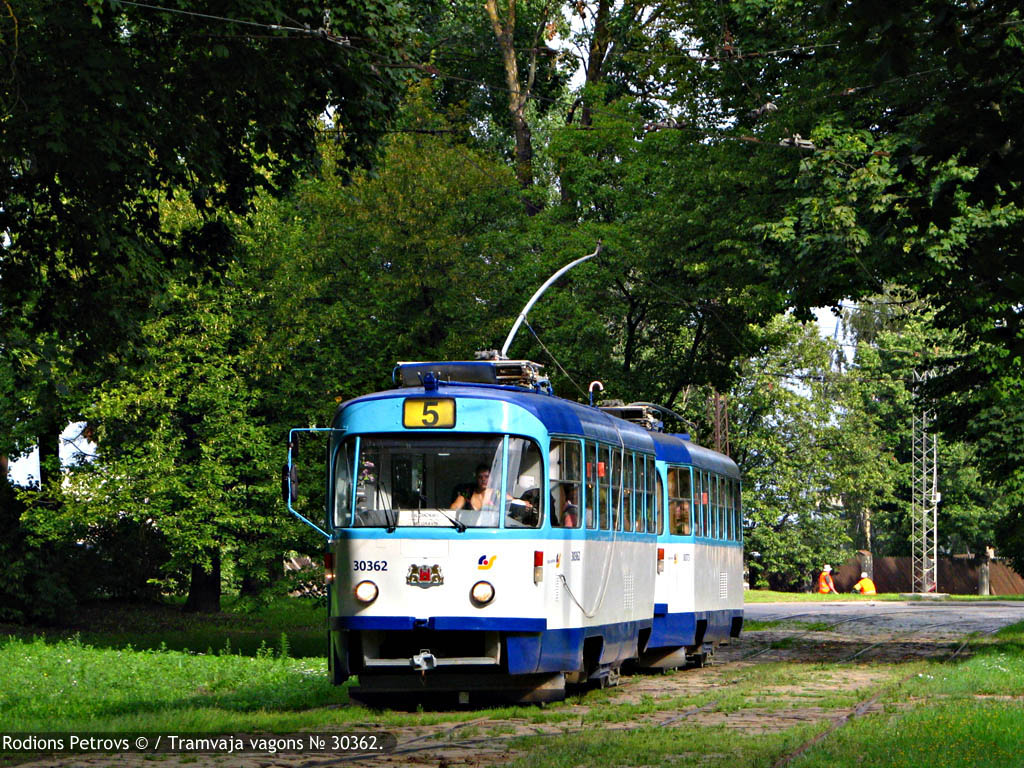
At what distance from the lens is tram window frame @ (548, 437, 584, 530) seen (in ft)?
53.8

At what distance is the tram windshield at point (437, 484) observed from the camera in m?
15.9

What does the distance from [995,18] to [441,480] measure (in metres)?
8.41

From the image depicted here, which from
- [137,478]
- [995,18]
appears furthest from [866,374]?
[995,18]

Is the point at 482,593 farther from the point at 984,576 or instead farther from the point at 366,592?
the point at 984,576

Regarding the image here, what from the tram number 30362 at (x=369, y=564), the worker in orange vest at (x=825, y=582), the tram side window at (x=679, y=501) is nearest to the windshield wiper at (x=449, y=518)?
the tram number 30362 at (x=369, y=564)

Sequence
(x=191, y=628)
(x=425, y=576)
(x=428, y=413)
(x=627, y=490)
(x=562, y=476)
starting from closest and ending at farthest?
(x=425, y=576)
(x=428, y=413)
(x=562, y=476)
(x=627, y=490)
(x=191, y=628)

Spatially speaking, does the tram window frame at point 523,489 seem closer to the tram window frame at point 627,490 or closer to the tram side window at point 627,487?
the tram side window at point 627,487

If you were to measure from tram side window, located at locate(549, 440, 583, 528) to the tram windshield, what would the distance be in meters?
0.39

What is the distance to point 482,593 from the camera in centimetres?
1562

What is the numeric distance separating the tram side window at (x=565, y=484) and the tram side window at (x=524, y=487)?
230 millimetres

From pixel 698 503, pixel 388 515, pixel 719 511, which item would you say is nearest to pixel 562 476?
pixel 388 515

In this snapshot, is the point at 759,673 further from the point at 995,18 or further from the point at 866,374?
the point at 866,374

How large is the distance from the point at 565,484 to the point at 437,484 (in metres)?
1.57

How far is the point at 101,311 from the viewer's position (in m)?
21.4
